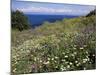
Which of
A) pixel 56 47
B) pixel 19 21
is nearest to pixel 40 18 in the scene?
pixel 19 21

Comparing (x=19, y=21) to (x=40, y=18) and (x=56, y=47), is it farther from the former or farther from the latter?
(x=56, y=47)

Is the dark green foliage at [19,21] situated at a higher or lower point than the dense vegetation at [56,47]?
higher

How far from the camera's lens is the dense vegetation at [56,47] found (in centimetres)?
237

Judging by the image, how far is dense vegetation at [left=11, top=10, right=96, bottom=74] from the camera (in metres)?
2.37

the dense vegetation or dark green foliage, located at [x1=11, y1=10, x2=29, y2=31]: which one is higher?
dark green foliage, located at [x1=11, y1=10, x2=29, y2=31]

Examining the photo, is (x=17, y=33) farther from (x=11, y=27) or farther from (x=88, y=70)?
(x=88, y=70)

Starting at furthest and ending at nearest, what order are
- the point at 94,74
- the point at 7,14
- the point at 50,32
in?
1. the point at 94,74
2. the point at 50,32
3. the point at 7,14

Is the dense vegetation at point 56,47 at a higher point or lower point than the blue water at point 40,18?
lower

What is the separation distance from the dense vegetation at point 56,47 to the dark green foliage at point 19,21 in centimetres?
6

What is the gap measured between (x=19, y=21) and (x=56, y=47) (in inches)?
20.8

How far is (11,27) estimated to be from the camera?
2.32 m

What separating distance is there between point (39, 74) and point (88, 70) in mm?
630

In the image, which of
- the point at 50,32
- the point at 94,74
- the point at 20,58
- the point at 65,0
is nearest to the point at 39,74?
the point at 20,58

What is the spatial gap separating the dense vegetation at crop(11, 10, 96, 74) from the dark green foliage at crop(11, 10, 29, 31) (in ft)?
0.18
